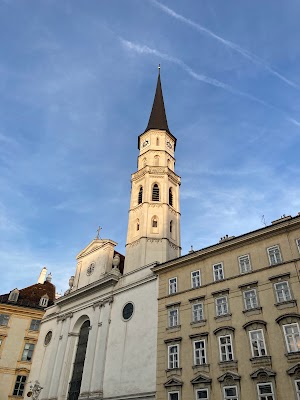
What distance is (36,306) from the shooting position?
46531 millimetres

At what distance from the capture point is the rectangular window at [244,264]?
82.5ft

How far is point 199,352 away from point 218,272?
19.0 feet

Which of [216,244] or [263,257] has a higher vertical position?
[216,244]

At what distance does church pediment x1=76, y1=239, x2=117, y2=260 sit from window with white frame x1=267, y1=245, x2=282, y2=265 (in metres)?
20.6

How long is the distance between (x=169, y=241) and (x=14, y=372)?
23.9 m

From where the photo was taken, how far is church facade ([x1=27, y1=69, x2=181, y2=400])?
2945 cm

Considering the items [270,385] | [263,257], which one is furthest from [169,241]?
[270,385]

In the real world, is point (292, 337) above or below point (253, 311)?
below

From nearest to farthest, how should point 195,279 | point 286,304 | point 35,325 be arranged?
point 286,304, point 195,279, point 35,325

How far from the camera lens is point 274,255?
24.1 meters

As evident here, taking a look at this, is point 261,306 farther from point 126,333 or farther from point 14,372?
point 14,372

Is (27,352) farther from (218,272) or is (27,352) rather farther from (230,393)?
(230,393)

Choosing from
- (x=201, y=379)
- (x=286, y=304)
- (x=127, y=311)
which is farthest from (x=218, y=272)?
(x=127, y=311)

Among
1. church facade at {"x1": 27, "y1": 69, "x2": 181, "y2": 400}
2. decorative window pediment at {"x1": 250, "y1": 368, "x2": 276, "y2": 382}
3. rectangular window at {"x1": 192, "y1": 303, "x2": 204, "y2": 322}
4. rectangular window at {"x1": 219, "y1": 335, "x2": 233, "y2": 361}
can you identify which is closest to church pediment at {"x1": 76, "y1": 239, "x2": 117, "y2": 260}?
church facade at {"x1": 27, "y1": 69, "x2": 181, "y2": 400}
